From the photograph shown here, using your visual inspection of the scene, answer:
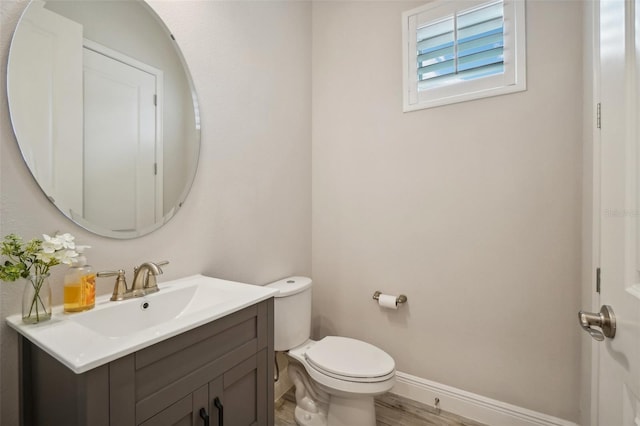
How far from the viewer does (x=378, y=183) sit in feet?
6.34

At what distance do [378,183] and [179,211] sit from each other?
47.7 inches

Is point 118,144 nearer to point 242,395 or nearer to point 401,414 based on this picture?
point 242,395

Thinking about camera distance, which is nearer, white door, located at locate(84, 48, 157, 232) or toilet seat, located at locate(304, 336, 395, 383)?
white door, located at locate(84, 48, 157, 232)

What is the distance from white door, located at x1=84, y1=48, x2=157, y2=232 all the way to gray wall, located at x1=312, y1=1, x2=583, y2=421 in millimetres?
1194

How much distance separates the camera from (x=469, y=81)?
1.64m

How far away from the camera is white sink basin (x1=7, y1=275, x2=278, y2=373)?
649 mm

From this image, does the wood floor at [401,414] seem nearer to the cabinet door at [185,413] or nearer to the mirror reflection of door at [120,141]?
the cabinet door at [185,413]

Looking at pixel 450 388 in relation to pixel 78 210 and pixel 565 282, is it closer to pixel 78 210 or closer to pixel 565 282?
pixel 565 282

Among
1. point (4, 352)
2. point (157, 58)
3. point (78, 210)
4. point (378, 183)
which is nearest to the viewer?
point (4, 352)

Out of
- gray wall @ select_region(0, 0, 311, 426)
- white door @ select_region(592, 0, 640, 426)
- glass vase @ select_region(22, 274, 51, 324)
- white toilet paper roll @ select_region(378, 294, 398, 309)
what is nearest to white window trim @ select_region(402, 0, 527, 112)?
gray wall @ select_region(0, 0, 311, 426)

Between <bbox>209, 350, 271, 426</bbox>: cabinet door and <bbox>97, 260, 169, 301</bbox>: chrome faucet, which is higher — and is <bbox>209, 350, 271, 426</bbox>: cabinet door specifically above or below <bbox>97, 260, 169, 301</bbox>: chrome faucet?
below

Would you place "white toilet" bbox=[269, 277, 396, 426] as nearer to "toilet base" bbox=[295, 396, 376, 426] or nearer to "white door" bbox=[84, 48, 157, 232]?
"toilet base" bbox=[295, 396, 376, 426]

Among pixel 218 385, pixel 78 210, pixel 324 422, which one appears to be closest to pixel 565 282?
pixel 324 422

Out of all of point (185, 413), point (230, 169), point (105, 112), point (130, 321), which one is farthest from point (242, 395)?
point (105, 112)
